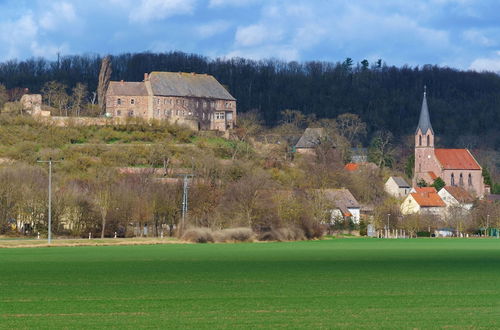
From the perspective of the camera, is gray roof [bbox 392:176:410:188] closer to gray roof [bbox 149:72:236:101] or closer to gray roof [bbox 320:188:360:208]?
gray roof [bbox 320:188:360:208]

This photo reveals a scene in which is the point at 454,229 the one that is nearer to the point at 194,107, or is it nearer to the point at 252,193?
the point at 252,193

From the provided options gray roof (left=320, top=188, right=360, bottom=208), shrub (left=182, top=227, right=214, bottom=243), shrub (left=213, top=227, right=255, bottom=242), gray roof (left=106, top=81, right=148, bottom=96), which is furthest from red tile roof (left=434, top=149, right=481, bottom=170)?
shrub (left=182, top=227, right=214, bottom=243)

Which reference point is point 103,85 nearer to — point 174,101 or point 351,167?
point 174,101

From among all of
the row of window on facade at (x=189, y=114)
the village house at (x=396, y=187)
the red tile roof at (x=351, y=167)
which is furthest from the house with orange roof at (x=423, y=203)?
the row of window on facade at (x=189, y=114)

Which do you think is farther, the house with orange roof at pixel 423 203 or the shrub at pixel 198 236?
the house with orange roof at pixel 423 203

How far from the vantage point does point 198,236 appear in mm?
74562

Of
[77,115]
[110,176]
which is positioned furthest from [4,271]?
[77,115]

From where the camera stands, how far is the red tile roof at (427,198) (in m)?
124

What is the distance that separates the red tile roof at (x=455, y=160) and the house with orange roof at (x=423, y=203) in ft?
73.0

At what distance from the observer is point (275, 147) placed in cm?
13125

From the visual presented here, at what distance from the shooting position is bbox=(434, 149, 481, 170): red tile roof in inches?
5960

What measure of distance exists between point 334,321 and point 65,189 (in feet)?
206

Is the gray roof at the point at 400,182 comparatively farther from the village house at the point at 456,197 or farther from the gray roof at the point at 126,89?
the gray roof at the point at 126,89

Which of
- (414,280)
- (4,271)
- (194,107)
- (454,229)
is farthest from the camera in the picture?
(194,107)
